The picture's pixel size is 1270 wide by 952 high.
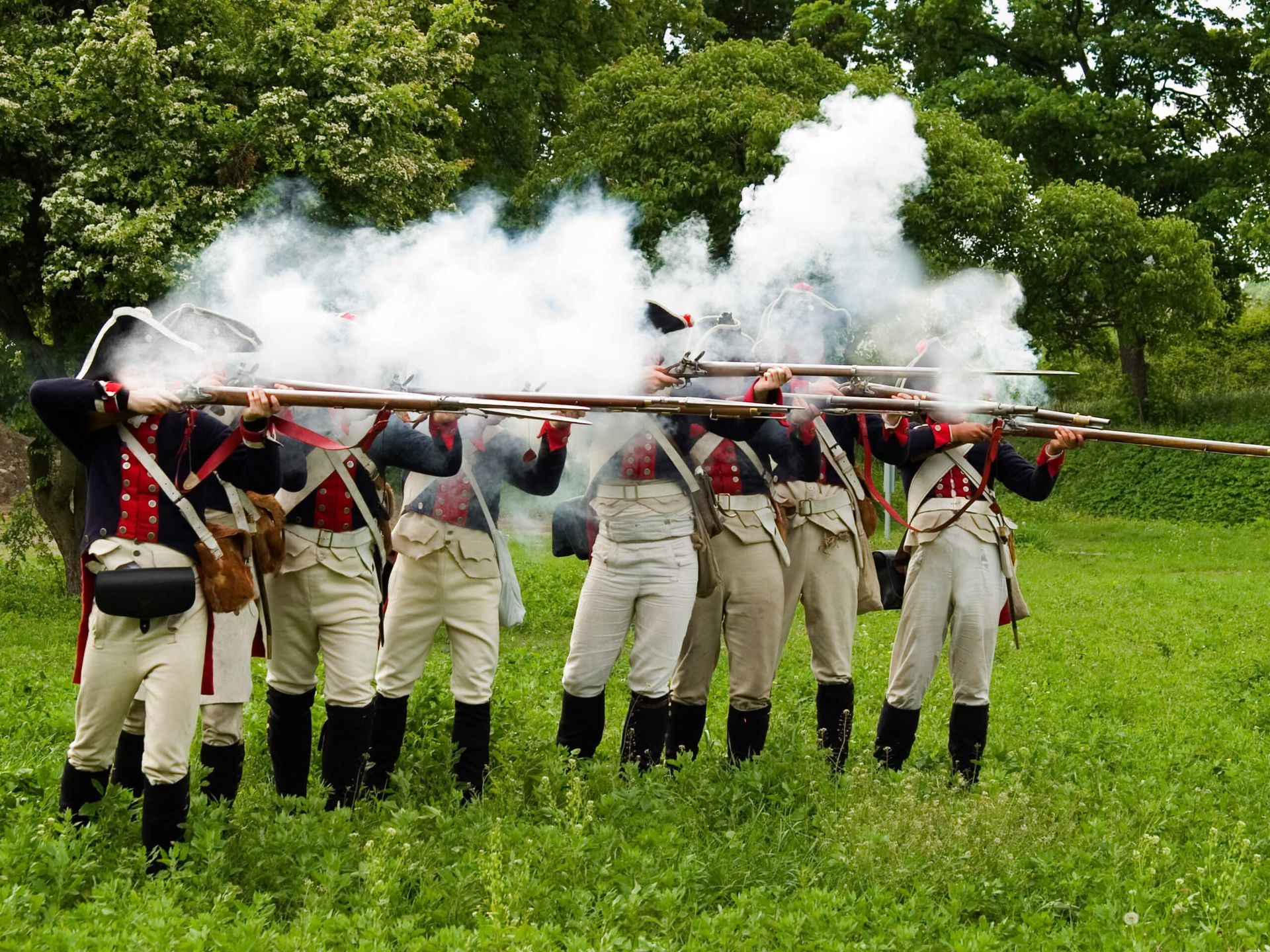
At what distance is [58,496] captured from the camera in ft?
46.2

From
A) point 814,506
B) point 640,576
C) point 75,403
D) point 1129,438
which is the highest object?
point 1129,438

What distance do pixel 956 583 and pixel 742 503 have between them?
1.06m

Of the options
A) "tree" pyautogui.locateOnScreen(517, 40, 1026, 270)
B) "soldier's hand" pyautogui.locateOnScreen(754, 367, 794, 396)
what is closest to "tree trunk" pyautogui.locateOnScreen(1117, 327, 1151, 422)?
"tree" pyautogui.locateOnScreen(517, 40, 1026, 270)

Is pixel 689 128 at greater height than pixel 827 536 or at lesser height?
greater

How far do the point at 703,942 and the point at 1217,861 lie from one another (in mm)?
2193

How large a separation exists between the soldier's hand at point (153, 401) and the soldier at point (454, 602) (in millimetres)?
1467

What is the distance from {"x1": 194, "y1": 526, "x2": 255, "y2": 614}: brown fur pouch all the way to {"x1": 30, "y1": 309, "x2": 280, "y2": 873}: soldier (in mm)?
40

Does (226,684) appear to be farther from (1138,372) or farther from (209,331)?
(1138,372)

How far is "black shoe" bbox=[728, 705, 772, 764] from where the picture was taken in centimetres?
628

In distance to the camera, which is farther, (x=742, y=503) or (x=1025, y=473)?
(x=1025, y=473)

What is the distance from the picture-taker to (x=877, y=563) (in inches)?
269

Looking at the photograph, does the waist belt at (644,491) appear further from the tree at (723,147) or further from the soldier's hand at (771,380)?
the tree at (723,147)

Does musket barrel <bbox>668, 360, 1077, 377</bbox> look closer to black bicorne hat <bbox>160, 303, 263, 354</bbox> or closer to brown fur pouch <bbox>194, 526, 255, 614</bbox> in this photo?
black bicorne hat <bbox>160, 303, 263, 354</bbox>

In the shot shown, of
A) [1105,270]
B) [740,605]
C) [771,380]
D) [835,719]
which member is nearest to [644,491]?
[740,605]
